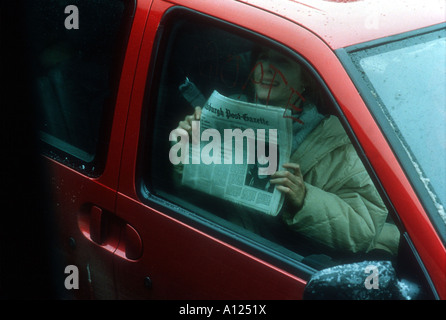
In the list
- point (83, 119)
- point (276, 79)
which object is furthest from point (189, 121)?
point (83, 119)

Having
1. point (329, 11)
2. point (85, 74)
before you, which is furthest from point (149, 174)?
point (329, 11)

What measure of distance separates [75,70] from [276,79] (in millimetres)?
915

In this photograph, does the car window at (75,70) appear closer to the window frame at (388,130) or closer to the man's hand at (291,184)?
the man's hand at (291,184)

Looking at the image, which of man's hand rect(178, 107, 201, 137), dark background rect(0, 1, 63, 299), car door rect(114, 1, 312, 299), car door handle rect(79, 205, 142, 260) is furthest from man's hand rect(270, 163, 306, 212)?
dark background rect(0, 1, 63, 299)

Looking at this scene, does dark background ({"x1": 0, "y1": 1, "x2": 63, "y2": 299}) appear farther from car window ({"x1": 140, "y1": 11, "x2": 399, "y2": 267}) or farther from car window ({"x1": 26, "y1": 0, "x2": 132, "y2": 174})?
car window ({"x1": 140, "y1": 11, "x2": 399, "y2": 267})

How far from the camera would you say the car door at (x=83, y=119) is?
2.14m

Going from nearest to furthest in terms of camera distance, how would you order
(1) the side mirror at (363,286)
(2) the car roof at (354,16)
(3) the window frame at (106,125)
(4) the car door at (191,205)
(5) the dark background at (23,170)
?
(1) the side mirror at (363,286)
(2) the car roof at (354,16)
(4) the car door at (191,205)
(3) the window frame at (106,125)
(5) the dark background at (23,170)

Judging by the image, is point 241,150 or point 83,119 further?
point 83,119

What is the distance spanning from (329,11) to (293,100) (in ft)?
1.07

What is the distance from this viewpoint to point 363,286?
59.8 inches

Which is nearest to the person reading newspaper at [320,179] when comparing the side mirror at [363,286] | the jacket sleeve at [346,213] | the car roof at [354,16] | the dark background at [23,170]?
the jacket sleeve at [346,213]

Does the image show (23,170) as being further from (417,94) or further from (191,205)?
(417,94)

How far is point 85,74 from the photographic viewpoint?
92.3 inches

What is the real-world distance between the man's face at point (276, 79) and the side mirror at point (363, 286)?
67 cm
